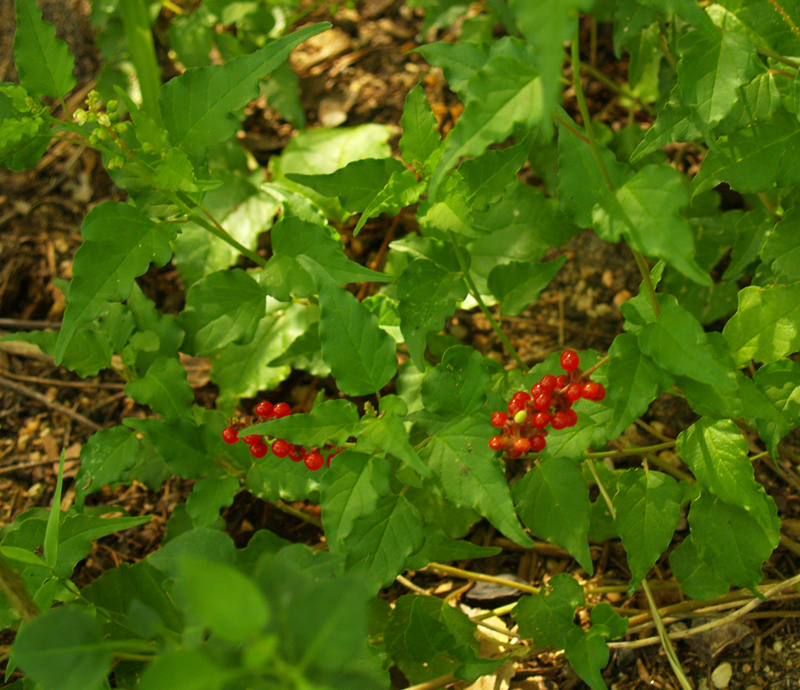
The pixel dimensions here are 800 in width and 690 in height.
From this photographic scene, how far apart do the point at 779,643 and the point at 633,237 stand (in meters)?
1.43

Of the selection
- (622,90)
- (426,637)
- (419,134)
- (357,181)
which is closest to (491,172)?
(419,134)

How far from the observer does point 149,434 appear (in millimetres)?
1834

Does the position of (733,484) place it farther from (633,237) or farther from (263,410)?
(263,410)

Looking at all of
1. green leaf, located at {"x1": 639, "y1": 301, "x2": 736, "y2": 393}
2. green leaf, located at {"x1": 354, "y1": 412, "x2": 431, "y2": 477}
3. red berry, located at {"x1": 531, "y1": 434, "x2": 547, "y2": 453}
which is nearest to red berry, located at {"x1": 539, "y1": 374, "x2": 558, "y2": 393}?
red berry, located at {"x1": 531, "y1": 434, "x2": 547, "y2": 453}

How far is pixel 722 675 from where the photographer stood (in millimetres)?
1953

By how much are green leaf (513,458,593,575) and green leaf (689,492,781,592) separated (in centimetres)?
30

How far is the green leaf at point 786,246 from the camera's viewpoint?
5.76ft

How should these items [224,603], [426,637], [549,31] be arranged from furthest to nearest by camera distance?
1. [426,637]
2. [549,31]
3. [224,603]

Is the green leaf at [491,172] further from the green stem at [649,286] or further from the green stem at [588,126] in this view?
the green stem at [649,286]

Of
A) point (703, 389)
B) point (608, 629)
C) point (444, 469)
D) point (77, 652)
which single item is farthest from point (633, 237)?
point (77, 652)

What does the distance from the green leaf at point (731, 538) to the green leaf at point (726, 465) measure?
0.06 m

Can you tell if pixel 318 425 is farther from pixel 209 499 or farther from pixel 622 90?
pixel 622 90

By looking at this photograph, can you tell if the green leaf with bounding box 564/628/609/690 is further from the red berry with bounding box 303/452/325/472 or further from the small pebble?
the red berry with bounding box 303/452/325/472

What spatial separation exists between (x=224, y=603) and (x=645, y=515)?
50.3 inches
